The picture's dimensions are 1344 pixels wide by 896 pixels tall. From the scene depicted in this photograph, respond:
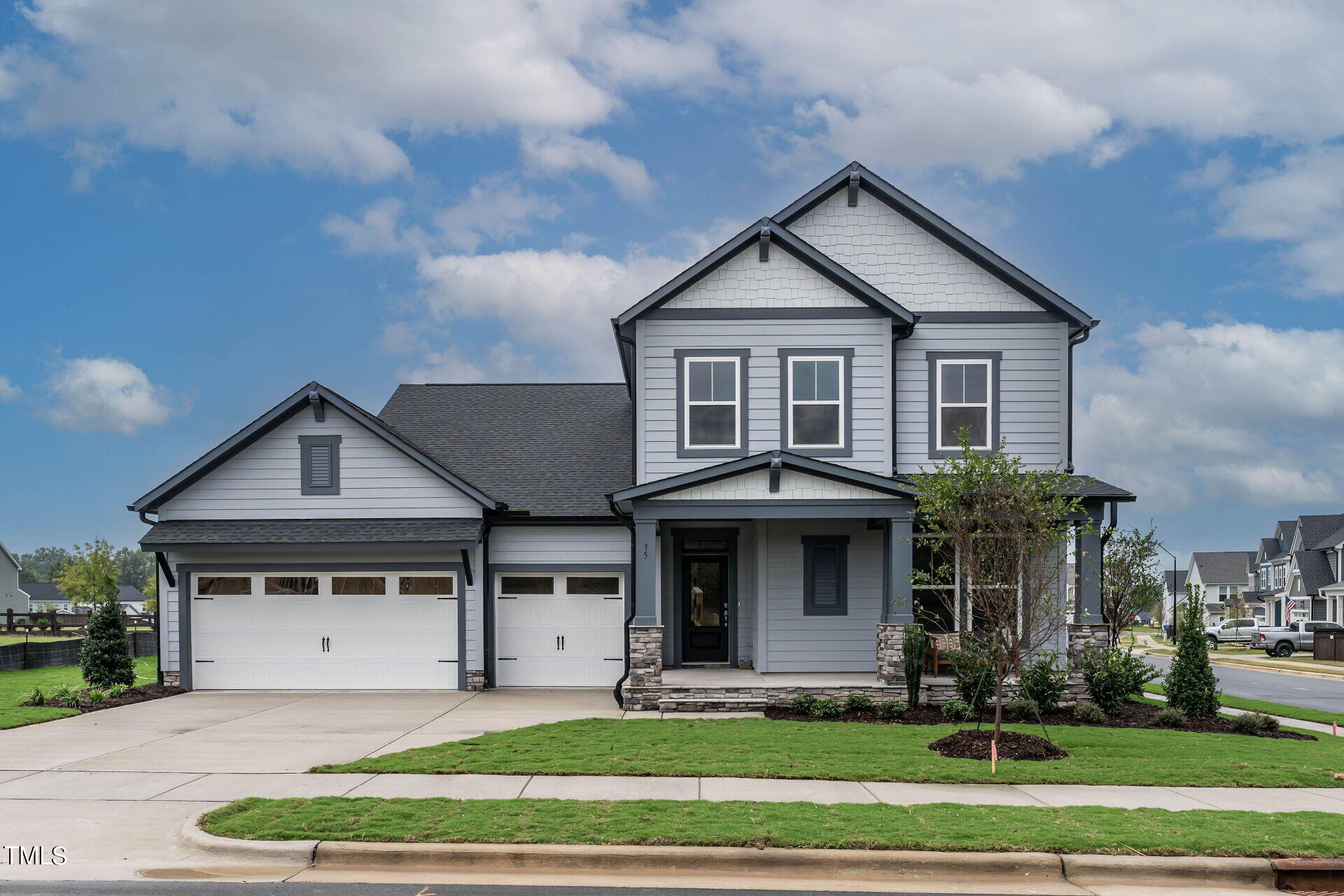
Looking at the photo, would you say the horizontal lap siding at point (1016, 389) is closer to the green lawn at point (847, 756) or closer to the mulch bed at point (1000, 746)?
the green lawn at point (847, 756)

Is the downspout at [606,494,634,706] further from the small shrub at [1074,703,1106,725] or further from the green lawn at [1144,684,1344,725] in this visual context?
the green lawn at [1144,684,1344,725]

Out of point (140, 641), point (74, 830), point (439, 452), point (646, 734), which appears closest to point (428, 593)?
point (439, 452)

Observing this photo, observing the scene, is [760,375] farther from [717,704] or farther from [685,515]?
[717,704]

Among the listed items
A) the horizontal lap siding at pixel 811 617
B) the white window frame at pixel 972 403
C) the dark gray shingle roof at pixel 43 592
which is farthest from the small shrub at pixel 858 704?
the dark gray shingle roof at pixel 43 592

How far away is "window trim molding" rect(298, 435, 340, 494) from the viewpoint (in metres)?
19.7

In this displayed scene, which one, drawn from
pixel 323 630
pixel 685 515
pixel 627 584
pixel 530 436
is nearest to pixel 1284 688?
Answer: pixel 627 584

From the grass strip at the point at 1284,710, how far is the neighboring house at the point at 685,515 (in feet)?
14.7

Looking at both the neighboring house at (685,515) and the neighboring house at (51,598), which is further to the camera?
the neighboring house at (51,598)

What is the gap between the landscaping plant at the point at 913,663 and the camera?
53.2 ft

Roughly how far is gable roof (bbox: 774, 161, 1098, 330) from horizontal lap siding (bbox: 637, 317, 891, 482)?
7.84 feet

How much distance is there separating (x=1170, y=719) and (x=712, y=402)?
906 cm

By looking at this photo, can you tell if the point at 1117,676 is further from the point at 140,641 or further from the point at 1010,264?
the point at 140,641

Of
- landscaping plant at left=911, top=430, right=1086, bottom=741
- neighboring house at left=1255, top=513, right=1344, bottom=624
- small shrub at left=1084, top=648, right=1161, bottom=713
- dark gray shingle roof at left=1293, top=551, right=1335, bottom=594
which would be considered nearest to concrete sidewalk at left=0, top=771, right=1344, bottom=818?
landscaping plant at left=911, top=430, right=1086, bottom=741

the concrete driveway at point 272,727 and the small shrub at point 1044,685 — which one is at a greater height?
the small shrub at point 1044,685
